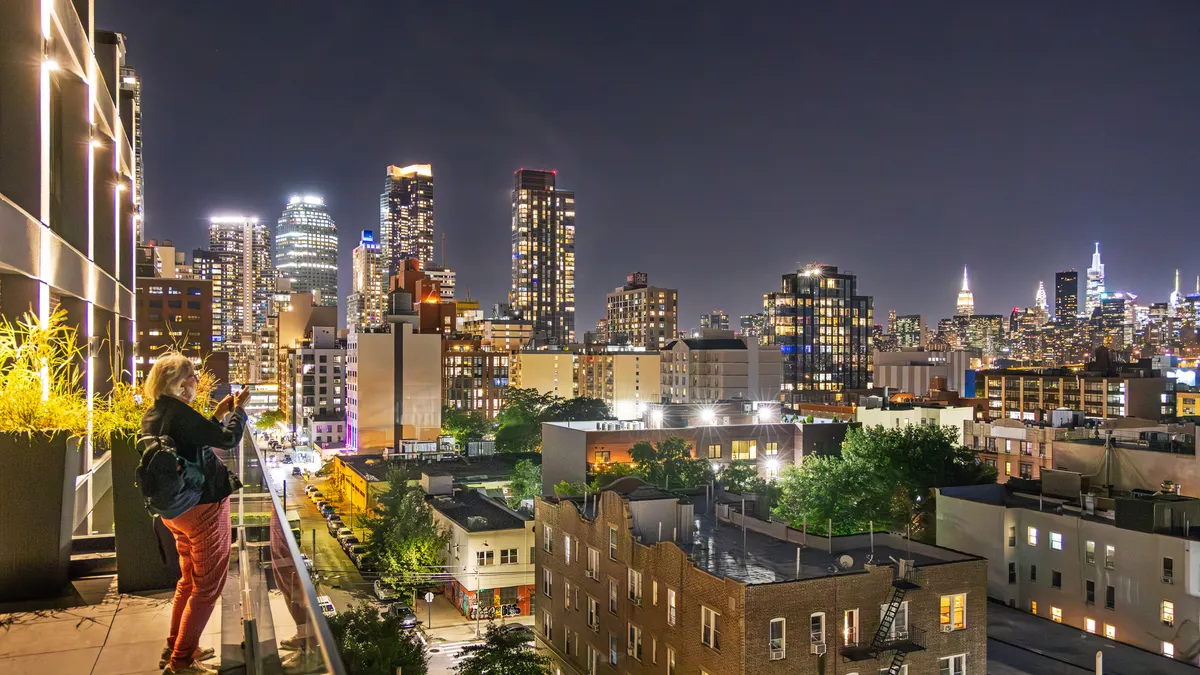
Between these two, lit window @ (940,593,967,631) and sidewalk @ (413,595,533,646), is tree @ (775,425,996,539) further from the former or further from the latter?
lit window @ (940,593,967,631)

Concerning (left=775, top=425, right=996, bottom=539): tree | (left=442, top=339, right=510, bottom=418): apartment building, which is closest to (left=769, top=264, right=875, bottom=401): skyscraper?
(left=442, top=339, right=510, bottom=418): apartment building

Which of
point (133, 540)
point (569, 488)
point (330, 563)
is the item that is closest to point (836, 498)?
point (569, 488)

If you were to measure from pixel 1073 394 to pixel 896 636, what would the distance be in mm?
84262

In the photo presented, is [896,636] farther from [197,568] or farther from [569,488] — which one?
[569,488]

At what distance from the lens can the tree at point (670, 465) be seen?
4934 centimetres

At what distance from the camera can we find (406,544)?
37.3m

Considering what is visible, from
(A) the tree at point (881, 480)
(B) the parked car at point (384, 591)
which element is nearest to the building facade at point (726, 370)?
(A) the tree at point (881, 480)

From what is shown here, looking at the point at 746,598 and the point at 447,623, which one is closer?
the point at 746,598

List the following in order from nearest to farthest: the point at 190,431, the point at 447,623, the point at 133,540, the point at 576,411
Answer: the point at 190,431 < the point at 133,540 < the point at 447,623 < the point at 576,411

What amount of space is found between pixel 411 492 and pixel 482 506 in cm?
434

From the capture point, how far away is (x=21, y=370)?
20.9ft

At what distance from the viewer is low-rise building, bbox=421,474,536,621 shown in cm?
3697

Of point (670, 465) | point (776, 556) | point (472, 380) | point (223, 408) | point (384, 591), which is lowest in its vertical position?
point (384, 591)

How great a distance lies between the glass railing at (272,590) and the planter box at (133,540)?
1.19 meters
